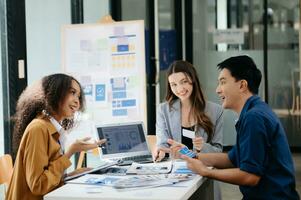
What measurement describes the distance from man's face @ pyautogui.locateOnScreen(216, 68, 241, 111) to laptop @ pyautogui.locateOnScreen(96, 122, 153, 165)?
0.71 m

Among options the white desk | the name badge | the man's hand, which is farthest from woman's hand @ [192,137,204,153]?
the white desk

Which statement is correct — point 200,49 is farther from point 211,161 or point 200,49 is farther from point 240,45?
point 211,161

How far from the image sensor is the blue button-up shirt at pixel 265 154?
251 centimetres

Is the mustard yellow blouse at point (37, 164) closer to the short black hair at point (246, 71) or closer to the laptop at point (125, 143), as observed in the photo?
the laptop at point (125, 143)

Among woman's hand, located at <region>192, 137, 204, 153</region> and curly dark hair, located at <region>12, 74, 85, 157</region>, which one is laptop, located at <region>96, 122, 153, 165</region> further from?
curly dark hair, located at <region>12, 74, 85, 157</region>

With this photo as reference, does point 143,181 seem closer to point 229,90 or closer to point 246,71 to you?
point 229,90

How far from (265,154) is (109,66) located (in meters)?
2.42

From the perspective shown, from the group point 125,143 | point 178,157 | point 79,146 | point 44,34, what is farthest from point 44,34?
point 178,157

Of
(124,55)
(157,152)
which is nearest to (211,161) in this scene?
(157,152)

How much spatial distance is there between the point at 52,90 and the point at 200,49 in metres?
5.44

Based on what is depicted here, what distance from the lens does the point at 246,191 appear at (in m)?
2.64

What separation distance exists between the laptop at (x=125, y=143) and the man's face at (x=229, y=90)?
71cm

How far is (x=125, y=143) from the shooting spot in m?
3.28

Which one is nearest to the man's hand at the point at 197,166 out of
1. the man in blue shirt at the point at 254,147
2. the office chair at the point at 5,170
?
the man in blue shirt at the point at 254,147
